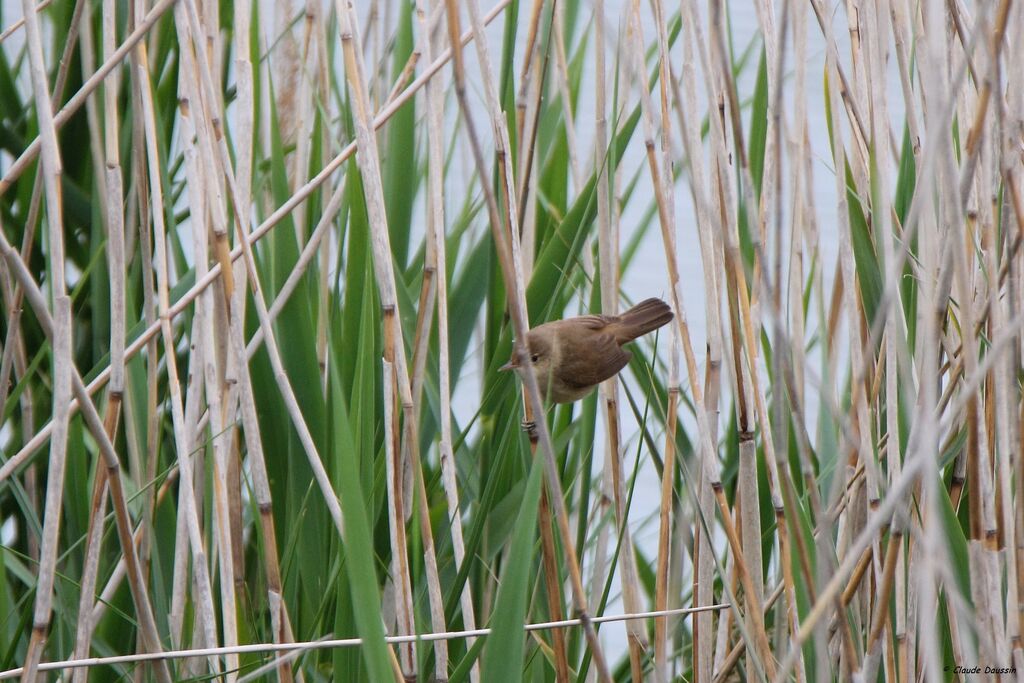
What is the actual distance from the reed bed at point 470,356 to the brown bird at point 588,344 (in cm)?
4

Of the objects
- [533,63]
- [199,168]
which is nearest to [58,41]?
[199,168]

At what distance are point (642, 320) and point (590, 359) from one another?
139 millimetres

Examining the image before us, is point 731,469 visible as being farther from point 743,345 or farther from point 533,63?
point 533,63

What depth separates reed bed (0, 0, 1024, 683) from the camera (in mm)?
1099

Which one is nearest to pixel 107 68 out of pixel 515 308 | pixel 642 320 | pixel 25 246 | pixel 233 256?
pixel 233 256

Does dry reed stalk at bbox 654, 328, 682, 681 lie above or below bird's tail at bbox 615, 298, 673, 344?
below

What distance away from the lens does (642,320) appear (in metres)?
1.54

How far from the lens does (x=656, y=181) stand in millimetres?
1304

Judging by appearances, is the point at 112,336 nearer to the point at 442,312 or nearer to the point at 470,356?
the point at 442,312

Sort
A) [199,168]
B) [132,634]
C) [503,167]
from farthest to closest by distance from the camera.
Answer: [132,634] → [199,168] → [503,167]

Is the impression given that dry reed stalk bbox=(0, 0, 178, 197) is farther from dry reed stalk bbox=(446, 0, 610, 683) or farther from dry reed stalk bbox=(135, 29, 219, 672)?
dry reed stalk bbox=(446, 0, 610, 683)

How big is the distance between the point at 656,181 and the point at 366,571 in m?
0.61

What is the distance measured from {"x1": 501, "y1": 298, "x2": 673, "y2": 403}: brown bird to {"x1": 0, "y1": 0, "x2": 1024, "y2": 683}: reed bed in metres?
0.04

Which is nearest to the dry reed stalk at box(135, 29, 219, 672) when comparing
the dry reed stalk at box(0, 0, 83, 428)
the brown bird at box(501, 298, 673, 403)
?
the dry reed stalk at box(0, 0, 83, 428)
